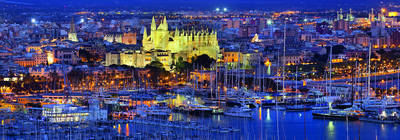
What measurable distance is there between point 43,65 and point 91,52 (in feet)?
13.5

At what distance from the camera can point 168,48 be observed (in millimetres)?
28094

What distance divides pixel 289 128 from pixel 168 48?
470 inches

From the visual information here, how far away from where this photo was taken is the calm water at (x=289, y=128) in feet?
50.8

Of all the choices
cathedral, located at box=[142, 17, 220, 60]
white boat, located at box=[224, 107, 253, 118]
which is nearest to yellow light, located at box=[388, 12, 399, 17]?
cathedral, located at box=[142, 17, 220, 60]

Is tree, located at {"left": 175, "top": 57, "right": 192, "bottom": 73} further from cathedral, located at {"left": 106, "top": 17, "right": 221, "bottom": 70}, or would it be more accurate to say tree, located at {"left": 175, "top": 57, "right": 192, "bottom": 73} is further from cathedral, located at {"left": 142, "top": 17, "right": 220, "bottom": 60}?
cathedral, located at {"left": 142, "top": 17, "right": 220, "bottom": 60}

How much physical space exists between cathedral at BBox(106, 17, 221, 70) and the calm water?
28.1ft

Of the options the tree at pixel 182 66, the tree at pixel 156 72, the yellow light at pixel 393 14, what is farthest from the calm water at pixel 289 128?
the yellow light at pixel 393 14

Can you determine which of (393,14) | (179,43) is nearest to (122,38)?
(179,43)

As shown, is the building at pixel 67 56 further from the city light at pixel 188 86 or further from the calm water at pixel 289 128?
the calm water at pixel 289 128

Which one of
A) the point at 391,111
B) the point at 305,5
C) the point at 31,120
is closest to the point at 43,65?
the point at 31,120

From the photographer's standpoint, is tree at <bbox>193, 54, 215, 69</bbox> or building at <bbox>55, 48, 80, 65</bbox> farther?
building at <bbox>55, 48, 80, 65</bbox>

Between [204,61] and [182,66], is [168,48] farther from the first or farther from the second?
[182,66]

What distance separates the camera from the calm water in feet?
50.8

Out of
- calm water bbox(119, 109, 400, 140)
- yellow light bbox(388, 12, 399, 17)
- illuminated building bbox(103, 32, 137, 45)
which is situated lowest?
calm water bbox(119, 109, 400, 140)
